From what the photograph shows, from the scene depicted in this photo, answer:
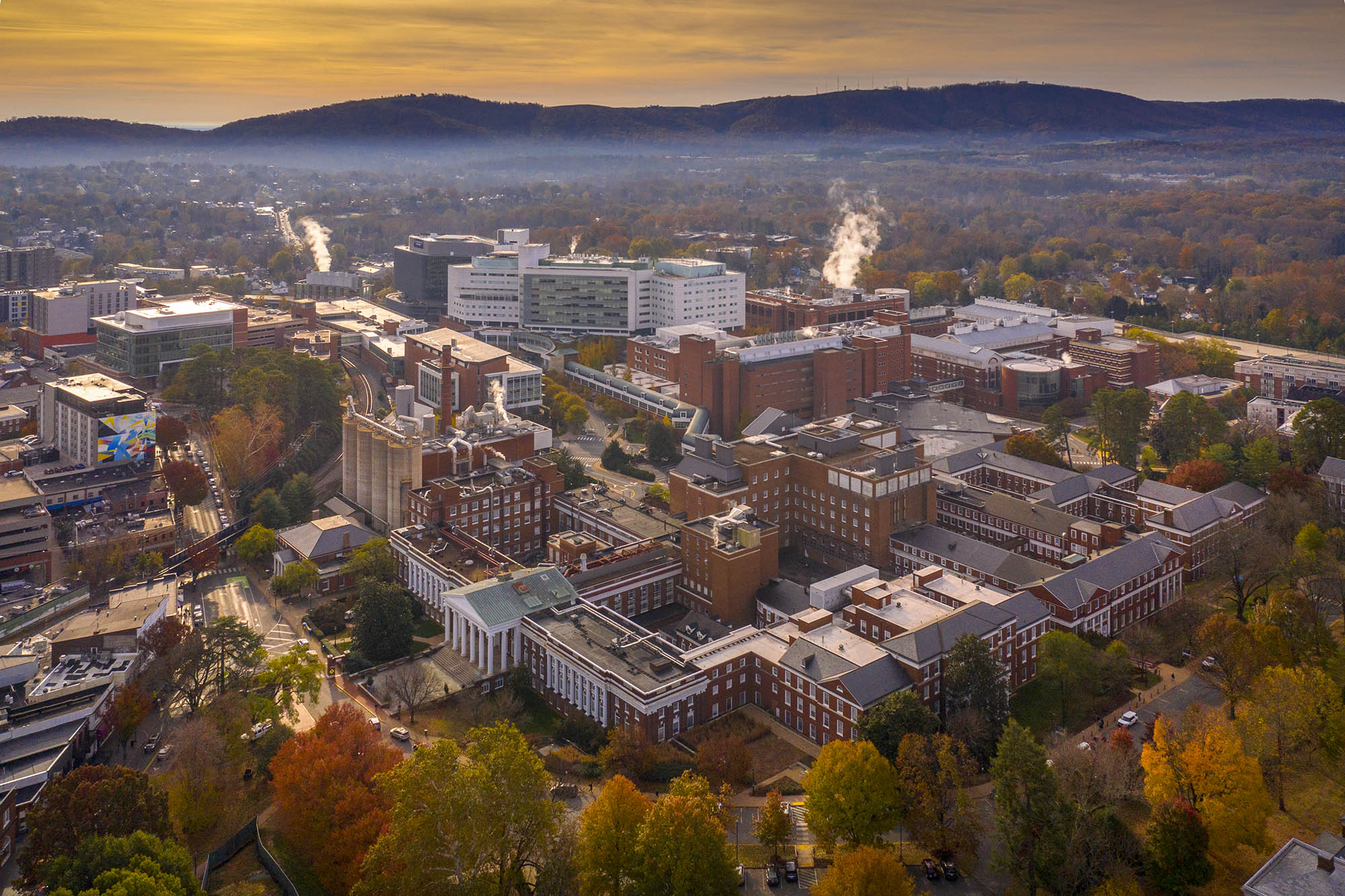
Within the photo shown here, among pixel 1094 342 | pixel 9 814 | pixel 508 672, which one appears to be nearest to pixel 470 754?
pixel 508 672

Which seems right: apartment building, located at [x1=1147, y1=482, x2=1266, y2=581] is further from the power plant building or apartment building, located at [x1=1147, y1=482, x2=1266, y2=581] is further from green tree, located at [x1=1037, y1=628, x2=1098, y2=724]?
the power plant building

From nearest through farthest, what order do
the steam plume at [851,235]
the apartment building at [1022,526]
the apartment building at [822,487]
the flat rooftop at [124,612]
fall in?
the flat rooftop at [124,612]
the apartment building at [1022,526]
the apartment building at [822,487]
the steam plume at [851,235]

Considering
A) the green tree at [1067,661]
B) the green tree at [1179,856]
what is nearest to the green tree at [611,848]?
the green tree at [1179,856]

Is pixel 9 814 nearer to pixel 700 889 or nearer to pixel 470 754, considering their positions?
→ pixel 470 754

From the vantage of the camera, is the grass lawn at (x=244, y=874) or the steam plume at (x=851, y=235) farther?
the steam plume at (x=851, y=235)

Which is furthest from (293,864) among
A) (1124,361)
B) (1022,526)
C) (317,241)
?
(317,241)

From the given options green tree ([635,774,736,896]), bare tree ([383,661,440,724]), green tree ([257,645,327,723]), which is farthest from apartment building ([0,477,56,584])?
green tree ([635,774,736,896])

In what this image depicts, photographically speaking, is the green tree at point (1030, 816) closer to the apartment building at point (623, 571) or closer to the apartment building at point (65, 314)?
the apartment building at point (623, 571)
